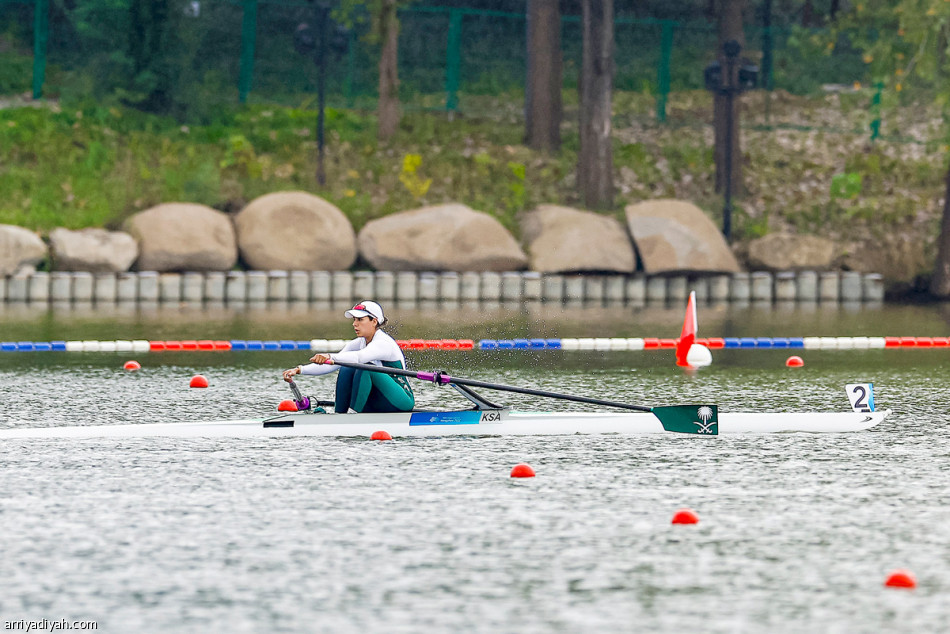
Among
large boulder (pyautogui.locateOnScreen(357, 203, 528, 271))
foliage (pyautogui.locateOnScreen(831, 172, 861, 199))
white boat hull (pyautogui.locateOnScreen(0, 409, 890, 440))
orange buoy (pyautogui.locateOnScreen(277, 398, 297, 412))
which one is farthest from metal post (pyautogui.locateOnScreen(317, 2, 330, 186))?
white boat hull (pyautogui.locateOnScreen(0, 409, 890, 440))

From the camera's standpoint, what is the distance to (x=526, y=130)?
110ft

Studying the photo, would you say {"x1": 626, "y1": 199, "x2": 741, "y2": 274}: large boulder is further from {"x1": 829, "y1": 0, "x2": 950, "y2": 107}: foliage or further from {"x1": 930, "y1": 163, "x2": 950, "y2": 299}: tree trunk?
{"x1": 829, "y1": 0, "x2": 950, "y2": 107}: foliage

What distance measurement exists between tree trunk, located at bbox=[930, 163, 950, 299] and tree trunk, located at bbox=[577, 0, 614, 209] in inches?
256

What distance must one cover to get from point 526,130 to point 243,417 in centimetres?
2223

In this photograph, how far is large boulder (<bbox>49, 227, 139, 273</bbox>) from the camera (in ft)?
84.5

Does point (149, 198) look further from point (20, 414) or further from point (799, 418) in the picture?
point (799, 418)

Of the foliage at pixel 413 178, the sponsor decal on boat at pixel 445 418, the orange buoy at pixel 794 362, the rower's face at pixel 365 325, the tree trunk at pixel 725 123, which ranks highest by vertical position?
the tree trunk at pixel 725 123

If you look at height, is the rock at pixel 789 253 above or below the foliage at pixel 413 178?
below

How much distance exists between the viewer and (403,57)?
3856 cm

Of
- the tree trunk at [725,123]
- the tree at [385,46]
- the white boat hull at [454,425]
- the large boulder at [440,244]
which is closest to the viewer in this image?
the white boat hull at [454,425]

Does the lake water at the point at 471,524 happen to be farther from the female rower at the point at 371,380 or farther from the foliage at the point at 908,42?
the foliage at the point at 908,42

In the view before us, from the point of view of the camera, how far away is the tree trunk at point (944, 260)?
28.0m

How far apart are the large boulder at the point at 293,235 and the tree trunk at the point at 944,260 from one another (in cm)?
1041

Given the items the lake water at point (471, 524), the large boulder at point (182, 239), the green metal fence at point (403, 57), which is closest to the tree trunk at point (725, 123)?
the green metal fence at point (403, 57)
